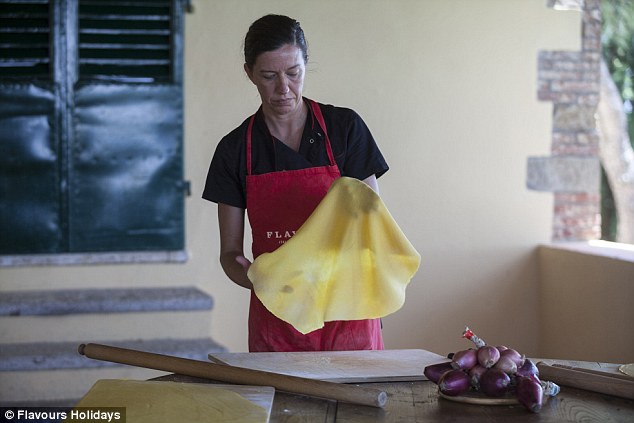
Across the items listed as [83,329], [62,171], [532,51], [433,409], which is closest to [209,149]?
[62,171]

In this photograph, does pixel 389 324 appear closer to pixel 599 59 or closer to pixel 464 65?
pixel 464 65

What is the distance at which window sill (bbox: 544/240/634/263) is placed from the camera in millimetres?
4762

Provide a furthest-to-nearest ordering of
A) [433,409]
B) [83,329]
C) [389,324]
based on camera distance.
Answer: [389,324] < [83,329] < [433,409]

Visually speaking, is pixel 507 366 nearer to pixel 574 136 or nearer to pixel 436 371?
pixel 436 371

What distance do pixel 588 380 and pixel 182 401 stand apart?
0.95 m

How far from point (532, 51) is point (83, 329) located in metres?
3.06

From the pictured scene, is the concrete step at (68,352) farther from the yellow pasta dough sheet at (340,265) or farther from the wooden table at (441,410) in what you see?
the wooden table at (441,410)

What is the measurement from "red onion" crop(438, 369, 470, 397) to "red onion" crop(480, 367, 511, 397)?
0.04 meters

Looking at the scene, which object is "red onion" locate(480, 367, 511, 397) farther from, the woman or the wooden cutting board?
the woman

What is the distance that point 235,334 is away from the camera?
5.26 metres

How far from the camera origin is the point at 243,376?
7.20 ft

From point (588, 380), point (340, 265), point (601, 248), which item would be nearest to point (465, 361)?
point (588, 380)

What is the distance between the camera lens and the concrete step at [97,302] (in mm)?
4871

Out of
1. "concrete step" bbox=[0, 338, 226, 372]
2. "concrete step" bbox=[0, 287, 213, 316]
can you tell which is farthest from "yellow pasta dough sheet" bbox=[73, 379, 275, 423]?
"concrete step" bbox=[0, 287, 213, 316]
